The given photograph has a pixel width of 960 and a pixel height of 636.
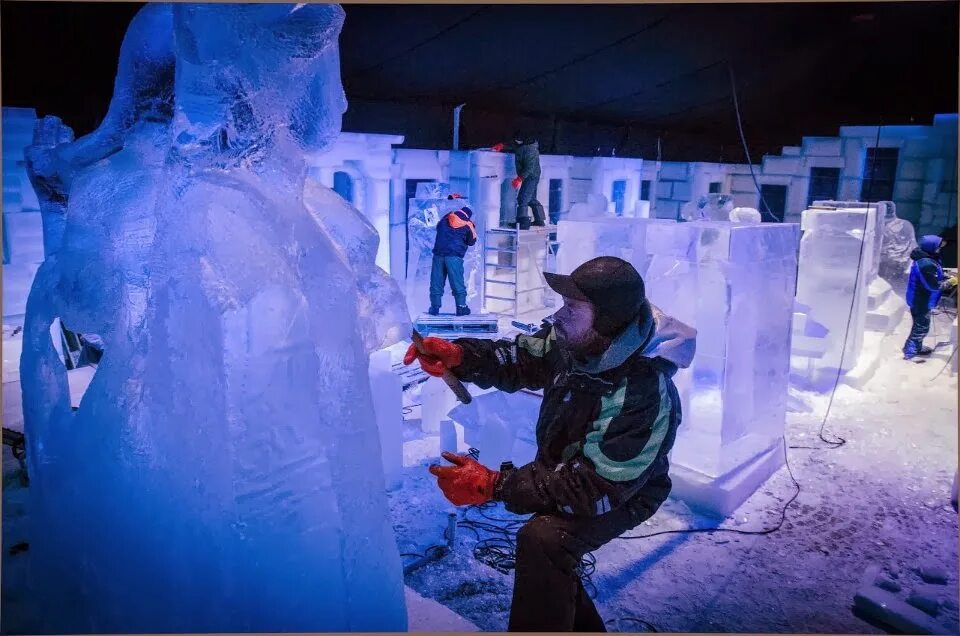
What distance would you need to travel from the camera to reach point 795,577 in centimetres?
344

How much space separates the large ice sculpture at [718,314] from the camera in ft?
13.1

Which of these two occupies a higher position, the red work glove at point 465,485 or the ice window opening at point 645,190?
the ice window opening at point 645,190

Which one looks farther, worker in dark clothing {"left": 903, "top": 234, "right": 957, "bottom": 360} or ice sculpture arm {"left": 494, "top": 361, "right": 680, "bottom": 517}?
worker in dark clothing {"left": 903, "top": 234, "right": 957, "bottom": 360}

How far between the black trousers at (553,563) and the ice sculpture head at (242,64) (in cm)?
161

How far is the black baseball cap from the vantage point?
2207 millimetres

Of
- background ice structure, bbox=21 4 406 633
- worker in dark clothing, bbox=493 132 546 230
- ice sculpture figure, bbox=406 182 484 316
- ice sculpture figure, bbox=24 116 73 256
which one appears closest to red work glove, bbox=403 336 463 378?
background ice structure, bbox=21 4 406 633

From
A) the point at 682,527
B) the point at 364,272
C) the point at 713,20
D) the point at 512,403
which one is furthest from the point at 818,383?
the point at 364,272

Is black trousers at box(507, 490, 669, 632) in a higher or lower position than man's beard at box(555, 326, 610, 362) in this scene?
lower

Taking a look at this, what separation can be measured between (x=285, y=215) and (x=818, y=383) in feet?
19.3

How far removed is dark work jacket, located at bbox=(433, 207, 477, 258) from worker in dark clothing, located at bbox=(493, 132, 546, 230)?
0.99m

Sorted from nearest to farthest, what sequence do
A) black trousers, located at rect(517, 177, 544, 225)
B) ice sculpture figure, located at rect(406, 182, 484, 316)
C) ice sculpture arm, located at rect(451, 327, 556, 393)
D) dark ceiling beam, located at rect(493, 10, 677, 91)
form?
ice sculpture arm, located at rect(451, 327, 556, 393), dark ceiling beam, located at rect(493, 10, 677, 91), black trousers, located at rect(517, 177, 544, 225), ice sculpture figure, located at rect(406, 182, 484, 316)

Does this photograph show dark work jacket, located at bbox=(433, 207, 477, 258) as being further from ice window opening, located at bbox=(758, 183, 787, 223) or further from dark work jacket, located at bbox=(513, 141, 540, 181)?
ice window opening, located at bbox=(758, 183, 787, 223)

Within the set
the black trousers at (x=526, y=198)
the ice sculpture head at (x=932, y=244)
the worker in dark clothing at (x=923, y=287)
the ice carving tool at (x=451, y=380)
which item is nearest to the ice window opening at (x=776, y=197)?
the worker in dark clothing at (x=923, y=287)

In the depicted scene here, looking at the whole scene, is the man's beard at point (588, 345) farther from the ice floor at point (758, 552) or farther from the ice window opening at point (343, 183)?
the ice window opening at point (343, 183)
